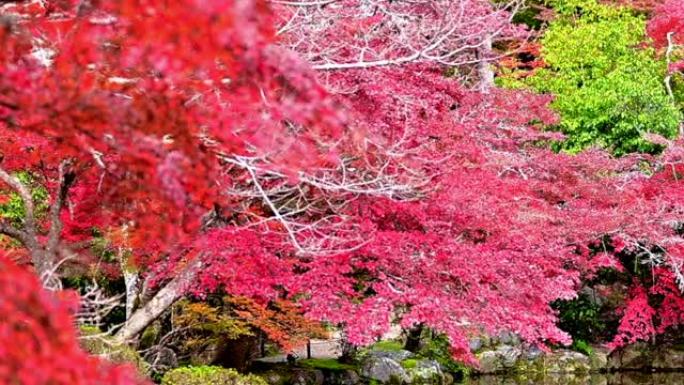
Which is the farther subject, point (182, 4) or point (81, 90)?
point (81, 90)

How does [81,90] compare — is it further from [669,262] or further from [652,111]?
[652,111]

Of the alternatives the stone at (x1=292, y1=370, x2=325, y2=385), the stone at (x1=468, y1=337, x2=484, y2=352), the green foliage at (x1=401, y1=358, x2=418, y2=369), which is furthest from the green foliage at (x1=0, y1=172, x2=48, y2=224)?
the stone at (x1=468, y1=337, x2=484, y2=352)

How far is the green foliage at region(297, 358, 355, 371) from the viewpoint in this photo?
1370 cm

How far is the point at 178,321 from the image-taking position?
436 inches

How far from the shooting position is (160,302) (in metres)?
8.55

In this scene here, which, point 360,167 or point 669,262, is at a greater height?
point 360,167

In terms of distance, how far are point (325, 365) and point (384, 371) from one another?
101 centimetres

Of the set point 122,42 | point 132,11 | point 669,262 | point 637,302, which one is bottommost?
point 637,302

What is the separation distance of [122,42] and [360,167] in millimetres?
4952

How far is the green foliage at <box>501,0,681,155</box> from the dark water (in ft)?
13.9

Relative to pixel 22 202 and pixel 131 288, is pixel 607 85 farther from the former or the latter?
pixel 22 202

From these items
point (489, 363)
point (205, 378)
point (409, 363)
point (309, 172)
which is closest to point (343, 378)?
point (409, 363)

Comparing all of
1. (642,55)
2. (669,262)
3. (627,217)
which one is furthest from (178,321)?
(642,55)

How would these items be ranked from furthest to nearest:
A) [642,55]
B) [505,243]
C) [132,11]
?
1. [642,55]
2. [505,243]
3. [132,11]
